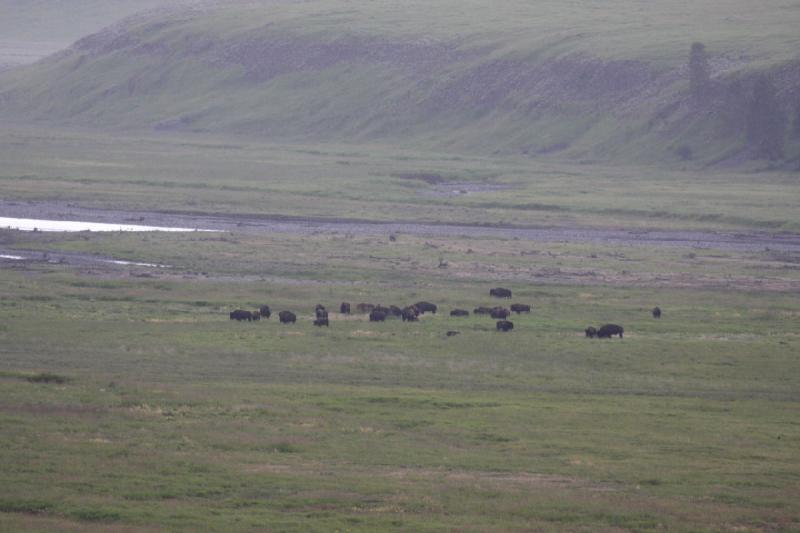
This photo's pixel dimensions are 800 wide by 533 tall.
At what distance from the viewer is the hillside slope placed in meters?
123

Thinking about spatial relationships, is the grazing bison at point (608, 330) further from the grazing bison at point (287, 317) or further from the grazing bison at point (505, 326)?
the grazing bison at point (287, 317)

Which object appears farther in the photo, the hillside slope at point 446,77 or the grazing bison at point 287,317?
the hillside slope at point 446,77

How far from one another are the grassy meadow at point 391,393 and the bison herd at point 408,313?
0.47 m

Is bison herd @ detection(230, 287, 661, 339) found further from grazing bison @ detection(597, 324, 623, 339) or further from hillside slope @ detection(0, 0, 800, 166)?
hillside slope @ detection(0, 0, 800, 166)

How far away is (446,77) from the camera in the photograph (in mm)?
145750

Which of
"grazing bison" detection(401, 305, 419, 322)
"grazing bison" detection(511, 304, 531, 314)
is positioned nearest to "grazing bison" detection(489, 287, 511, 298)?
"grazing bison" detection(511, 304, 531, 314)

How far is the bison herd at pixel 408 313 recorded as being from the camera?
4126cm

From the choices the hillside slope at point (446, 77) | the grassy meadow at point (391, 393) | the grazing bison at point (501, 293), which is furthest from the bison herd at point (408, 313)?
the hillside slope at point (446, 77)

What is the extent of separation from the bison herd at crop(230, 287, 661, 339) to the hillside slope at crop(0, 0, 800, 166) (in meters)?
72.0

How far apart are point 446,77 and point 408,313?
105 m

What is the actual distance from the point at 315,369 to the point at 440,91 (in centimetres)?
11088

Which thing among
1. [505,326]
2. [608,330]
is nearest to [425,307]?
[505,326]

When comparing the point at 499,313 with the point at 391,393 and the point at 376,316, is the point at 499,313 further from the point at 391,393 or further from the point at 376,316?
the point at 391,393

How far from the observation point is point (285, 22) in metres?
175
